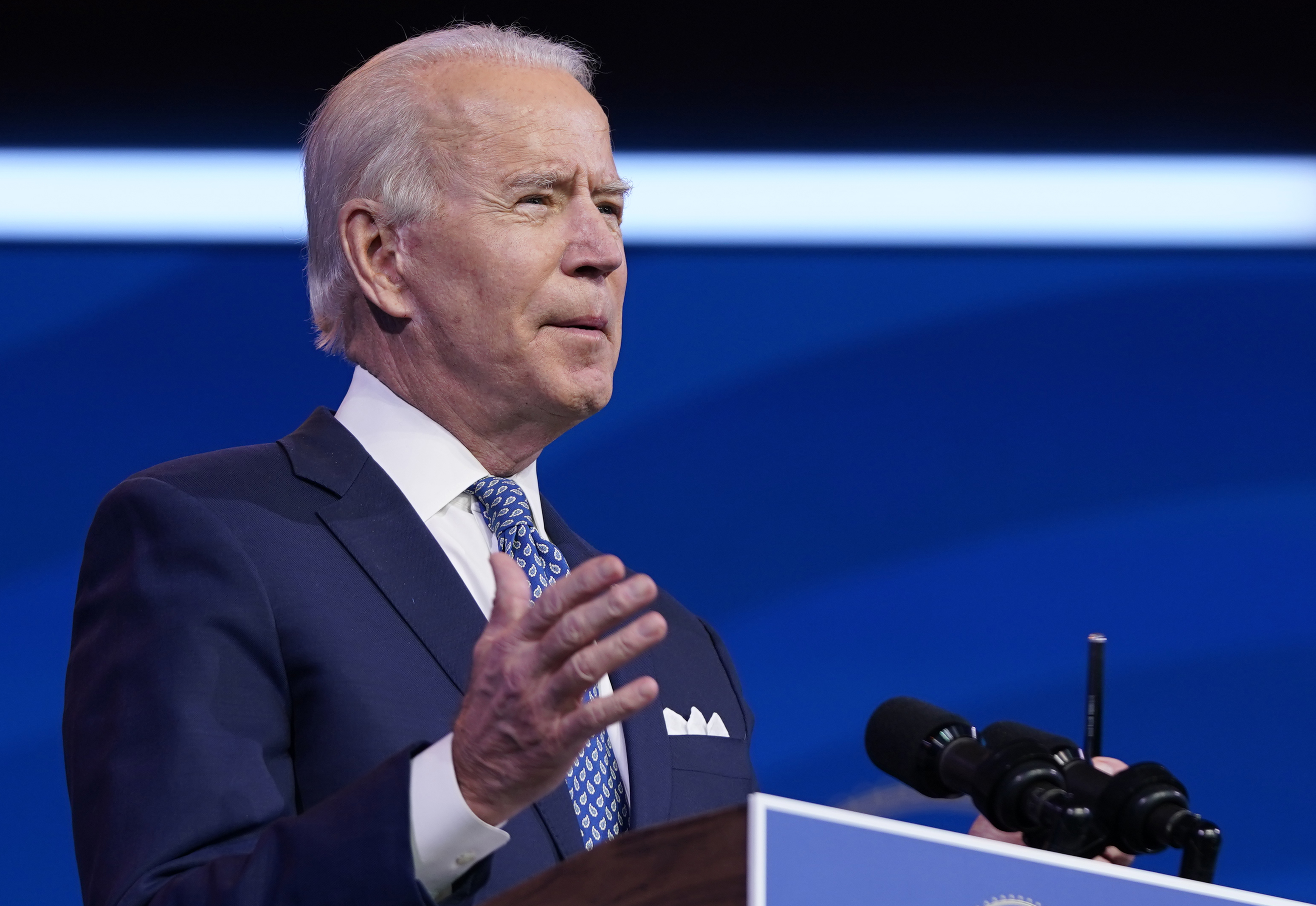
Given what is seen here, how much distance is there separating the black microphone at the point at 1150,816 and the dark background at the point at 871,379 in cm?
183

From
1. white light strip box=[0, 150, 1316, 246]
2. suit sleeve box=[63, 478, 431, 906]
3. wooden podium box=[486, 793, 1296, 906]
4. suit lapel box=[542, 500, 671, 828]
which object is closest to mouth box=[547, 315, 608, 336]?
suit lapel box=[542, 500, 671, 828]

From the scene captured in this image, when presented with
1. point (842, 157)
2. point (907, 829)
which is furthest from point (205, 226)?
point (907, 829)

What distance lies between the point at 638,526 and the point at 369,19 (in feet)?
3.93

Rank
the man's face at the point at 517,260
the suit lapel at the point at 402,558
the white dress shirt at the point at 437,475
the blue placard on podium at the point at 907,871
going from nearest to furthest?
the blue placard on podium at the point at 907,871
the suit lapel at the point at 402,558
the white dress shirt at the point at 437,475
the man's face at the point at 517,260

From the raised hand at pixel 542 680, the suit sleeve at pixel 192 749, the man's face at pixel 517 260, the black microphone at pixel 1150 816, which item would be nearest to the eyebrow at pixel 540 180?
the man's face at pixel 517 260

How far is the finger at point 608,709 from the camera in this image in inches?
40.0

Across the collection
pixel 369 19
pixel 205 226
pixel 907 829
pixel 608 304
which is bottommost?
pixel 907 829

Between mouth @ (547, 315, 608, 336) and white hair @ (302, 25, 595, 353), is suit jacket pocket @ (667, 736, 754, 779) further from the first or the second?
white hair @ (302, 25, 595, 353)

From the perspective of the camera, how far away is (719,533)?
3004mm

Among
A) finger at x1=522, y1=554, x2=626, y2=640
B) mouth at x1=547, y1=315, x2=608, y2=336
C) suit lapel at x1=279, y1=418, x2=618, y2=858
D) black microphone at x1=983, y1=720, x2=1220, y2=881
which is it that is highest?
mouth at x1=547, y1=315, x2=608, y2=336

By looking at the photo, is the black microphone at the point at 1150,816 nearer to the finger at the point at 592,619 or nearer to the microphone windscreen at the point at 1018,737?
the microphone windscreen at the point at 1018,737

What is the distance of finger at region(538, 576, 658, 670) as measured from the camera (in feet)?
3.30

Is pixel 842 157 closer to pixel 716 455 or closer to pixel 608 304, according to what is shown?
pixel 716 455

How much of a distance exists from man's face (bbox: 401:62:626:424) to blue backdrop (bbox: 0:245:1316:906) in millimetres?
1095
